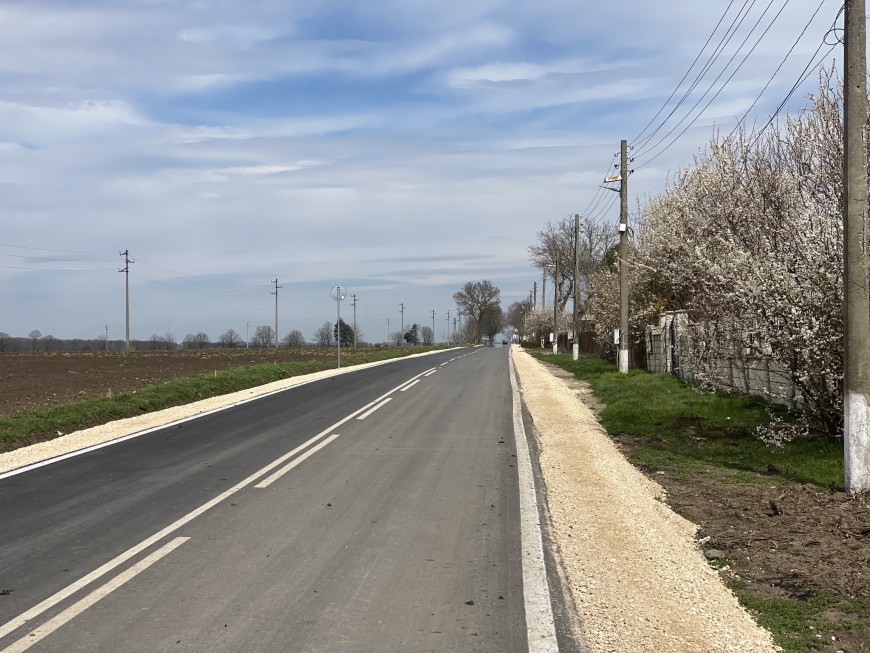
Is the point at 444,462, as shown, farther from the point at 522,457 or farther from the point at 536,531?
the point at 536,531

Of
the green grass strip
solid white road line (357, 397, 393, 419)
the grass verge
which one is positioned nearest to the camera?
the green grass strip

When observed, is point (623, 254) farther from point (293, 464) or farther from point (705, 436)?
point (293, 464)

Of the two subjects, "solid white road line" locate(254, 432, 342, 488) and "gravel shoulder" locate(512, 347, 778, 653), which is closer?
"gravel shoulder" locate(512, 347, 778, 653)

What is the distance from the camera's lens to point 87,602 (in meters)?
5.07

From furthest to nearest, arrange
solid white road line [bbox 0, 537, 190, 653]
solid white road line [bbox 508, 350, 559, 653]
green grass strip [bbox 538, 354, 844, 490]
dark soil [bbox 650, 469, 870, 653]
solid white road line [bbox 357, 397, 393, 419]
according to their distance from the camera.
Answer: solid white road line [bbox 357, 397, 393, 419] → green grass strip [bbox 538, 354, 844, 490] → dark soil [bbox 650, 469, 870, 653] → solid white road line [bbox 508, 350, 559, 653] → solid white road line [bbox 0, 537, 190, 653]

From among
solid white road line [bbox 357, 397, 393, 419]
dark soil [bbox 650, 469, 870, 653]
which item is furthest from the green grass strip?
solid white road line [bbox 357, 397, 393, 419]

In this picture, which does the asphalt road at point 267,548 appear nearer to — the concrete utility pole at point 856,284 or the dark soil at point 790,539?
the dark soil at point 790,539

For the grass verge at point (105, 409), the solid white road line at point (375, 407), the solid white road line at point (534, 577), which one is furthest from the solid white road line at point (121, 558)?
the grass verge at point (105, 409)

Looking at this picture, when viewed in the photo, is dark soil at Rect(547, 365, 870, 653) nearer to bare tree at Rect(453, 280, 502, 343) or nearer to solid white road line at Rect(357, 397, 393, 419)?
solid white road line at Rect(357, 397, 393, 419)

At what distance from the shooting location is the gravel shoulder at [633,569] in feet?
15.1

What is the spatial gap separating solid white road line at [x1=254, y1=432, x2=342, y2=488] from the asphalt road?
24 millimetres

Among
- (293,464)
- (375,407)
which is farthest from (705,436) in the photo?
(375,407)

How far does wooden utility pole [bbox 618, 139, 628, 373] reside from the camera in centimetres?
2592

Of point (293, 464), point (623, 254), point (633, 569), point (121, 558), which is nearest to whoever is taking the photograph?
point (633, 569)
